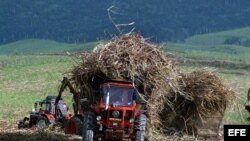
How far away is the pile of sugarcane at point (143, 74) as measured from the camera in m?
15.7

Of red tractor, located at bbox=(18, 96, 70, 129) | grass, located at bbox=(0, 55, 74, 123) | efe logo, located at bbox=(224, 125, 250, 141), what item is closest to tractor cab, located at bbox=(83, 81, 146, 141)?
grass, located at bbox=(0, 55, 74, 123)

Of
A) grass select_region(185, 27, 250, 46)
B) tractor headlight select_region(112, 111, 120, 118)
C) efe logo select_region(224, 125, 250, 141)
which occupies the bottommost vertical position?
efe logo select_region(224, 125, 250, 141)

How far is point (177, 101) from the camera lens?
1980cm

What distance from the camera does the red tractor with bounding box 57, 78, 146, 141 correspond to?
14.6 meters

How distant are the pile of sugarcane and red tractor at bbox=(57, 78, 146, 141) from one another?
59 centimetres

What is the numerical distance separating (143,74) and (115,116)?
1.84 meters

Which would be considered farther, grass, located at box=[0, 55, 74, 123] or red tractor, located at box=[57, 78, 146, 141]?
grass, located at box=[0, 55, 74, 123]

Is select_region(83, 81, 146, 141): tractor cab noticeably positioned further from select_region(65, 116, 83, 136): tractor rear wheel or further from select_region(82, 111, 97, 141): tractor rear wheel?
select_region(65, 116, 83, 136): tractor rear wheel

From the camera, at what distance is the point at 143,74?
52.2 ft

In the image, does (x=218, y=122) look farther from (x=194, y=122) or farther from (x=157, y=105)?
(x=157, y=105)

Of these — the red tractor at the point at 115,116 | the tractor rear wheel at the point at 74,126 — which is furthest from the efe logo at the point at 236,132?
the tractor rear wheel at the point at 74,126

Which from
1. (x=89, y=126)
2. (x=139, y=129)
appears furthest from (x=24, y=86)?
(x=139, y=129)

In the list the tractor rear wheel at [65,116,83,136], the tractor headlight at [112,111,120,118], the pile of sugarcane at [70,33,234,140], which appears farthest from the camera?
the tractor rear wheel at [65,116,83,136]

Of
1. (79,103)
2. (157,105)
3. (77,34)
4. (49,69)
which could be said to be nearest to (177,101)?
(157,105)
